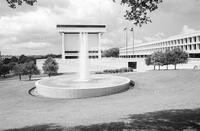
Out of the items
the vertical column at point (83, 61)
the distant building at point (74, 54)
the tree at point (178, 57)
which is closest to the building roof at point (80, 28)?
the distant building at point (74, 54)

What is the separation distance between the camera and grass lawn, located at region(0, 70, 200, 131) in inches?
331

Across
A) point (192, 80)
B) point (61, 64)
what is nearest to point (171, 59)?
point (192, 80)

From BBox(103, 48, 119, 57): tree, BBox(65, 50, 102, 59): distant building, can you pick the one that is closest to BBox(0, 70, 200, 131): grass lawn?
BBox(65, 50, 102, 59): distant building

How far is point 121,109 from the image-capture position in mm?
14305

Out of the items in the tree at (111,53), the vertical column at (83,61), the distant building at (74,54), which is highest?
the tree at (111,53)

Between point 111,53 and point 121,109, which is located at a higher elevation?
point 111,53

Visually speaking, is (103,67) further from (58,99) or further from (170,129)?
(170,129)

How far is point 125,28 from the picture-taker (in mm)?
79562

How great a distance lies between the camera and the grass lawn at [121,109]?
8.41m

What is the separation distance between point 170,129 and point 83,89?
15337 millimetres

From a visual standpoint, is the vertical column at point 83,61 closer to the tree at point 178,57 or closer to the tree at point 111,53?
the tree at point 178,57

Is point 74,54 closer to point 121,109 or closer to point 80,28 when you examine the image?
point 80,28

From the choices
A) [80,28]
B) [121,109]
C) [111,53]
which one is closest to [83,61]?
[121,109]

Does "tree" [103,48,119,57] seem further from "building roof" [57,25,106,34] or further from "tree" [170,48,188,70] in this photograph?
"tree" [170,48,188,70]
